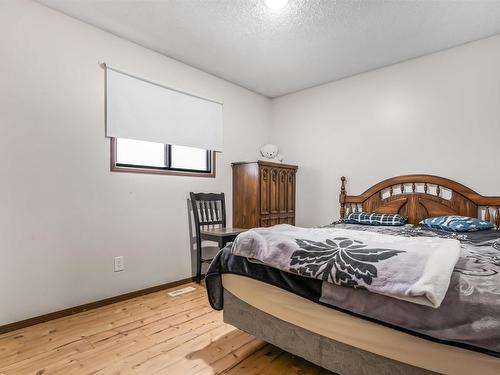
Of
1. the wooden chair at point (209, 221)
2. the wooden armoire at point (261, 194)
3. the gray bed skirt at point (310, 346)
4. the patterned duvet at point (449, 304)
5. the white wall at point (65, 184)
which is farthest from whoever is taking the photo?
the wooden armoire at point (261, 194)

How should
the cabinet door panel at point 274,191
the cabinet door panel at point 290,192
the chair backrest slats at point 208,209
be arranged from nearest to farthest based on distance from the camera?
the chair backrest slats at point 208,209, the cabinet door panel at point 274,191, the cabinet door panel at point 290,192

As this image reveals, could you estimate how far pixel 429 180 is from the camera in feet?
9.20

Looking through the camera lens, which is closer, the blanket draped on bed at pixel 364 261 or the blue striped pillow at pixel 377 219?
the blanket draped on bed at pixel 364 261

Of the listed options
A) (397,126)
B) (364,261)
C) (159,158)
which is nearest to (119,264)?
(159,158)

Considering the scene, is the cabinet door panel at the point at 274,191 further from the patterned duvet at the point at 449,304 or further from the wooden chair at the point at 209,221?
the patterned duvet at the point at 449,304

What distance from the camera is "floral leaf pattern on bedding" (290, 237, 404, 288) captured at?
3.89 ft

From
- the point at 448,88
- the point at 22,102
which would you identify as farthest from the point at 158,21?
the point at 448,88

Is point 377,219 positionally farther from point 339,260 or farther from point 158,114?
point 158,114

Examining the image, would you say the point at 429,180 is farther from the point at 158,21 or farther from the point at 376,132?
the point at 158,21

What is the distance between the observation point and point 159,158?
2.99 meters

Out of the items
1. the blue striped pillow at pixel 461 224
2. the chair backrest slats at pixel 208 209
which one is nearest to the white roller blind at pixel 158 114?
the chair backrest slats at pixel 208 209

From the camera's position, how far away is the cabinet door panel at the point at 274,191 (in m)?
3.47

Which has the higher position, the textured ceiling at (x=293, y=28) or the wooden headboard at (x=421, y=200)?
the textured ceiling at (x=293, y=28)

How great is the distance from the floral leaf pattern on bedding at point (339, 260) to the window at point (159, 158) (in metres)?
1.91
